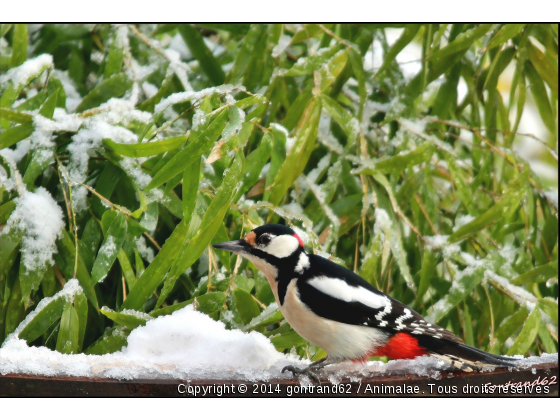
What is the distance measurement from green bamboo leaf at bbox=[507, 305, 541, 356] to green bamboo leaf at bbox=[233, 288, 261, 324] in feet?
2.05

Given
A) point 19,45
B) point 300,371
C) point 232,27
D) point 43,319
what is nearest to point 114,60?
point 19,45

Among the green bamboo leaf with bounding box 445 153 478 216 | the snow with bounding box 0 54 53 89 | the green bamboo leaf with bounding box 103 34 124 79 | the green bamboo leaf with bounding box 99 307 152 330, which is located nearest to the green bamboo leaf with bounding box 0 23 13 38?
the snow with bounding box 0 54 53 89

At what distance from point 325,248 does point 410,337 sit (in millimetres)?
319

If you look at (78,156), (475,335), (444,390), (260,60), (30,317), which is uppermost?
(260,60)

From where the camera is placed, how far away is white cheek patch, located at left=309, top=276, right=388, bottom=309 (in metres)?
1.38

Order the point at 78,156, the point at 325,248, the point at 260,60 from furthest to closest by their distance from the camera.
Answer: the point at 260,60 → the point at 325,248 → the point at 78,156

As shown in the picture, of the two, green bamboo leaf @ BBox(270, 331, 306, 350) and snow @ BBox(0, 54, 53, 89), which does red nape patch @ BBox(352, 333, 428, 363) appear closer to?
green bamboo leaf @ BBox(270, 331, 306, 350)

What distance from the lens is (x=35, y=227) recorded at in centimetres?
142

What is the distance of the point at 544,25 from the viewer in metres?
1.91

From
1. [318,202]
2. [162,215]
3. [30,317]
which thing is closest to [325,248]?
[318,202]

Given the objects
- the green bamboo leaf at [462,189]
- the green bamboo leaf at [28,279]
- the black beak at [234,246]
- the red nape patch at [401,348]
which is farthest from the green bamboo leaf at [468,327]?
the green bamboo leaf at [28,279]

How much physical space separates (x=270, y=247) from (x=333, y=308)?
18cm

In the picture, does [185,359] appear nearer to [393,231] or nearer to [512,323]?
[393,231]

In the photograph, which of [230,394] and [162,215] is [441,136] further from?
[230,394]
